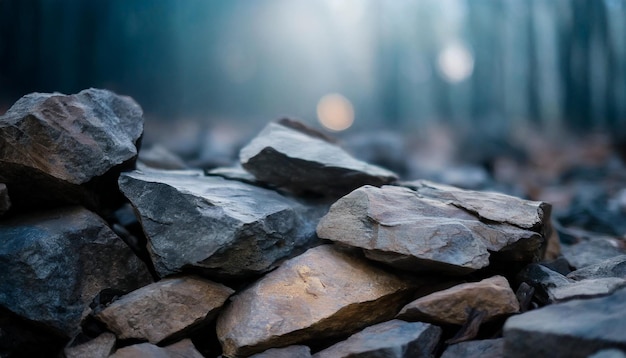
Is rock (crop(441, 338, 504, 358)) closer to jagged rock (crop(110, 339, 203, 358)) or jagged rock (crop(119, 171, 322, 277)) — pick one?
jagged rock (crop(119, 171, 322, 277))

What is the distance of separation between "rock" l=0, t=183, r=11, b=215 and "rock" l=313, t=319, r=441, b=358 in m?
1.68

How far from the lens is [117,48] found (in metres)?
9.80

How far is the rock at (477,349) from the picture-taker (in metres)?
1.74

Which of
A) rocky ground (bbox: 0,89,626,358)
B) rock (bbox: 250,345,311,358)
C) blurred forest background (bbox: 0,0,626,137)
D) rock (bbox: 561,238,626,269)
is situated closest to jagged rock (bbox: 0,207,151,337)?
rocky ground (bbox: 0,89,626,358)

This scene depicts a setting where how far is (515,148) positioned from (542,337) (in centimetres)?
985

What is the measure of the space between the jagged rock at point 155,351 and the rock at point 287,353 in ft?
0.90

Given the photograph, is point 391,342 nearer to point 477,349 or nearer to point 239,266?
point 477,349

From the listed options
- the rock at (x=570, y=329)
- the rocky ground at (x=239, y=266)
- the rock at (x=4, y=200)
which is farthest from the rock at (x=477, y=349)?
the rock at (x=4, y=200)

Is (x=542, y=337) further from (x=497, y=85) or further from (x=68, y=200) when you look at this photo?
(x=497, y=85)

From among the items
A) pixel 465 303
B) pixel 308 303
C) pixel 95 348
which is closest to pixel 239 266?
pixel 308 303

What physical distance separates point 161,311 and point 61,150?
936 millimetres

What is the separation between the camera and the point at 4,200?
226 centimetres

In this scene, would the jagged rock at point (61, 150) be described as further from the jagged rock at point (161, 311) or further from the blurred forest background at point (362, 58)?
the blurred forest background at point (362, 58)

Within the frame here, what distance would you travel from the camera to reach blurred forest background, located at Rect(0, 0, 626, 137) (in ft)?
32.3
